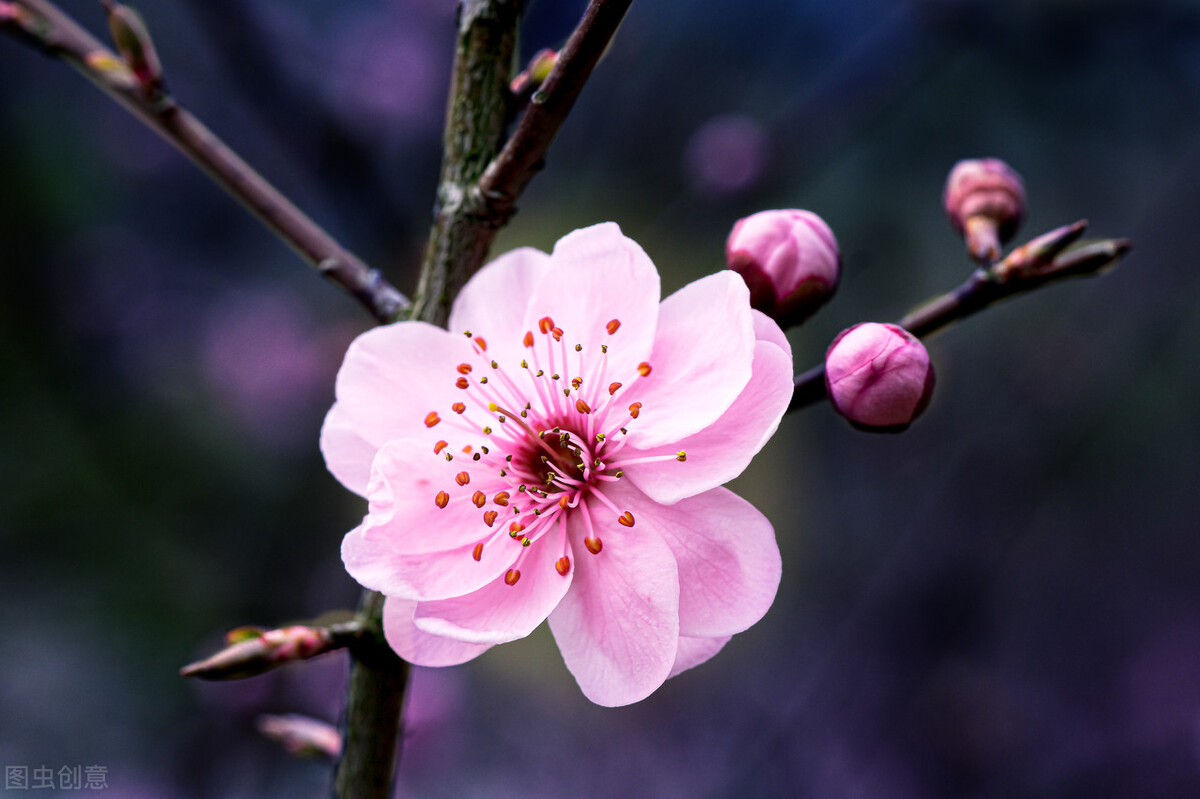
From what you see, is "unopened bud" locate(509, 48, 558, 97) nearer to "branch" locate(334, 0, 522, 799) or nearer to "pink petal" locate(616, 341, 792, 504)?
"branch" locate(334, 0, 522, 799)

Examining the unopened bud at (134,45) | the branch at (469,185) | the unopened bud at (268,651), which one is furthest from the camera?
the unopened bud at (134,45)

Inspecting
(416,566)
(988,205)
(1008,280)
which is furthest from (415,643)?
(988,205)

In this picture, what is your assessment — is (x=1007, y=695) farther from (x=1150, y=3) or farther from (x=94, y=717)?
(x=94, y=717)

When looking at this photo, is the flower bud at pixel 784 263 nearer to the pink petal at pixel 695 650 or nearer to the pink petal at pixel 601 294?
the pink petal at pixel 601 294

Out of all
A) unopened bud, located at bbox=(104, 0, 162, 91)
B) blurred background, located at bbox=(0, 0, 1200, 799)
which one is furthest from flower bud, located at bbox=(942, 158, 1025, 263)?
blurred background, located at bbox=(0, 0, 1200, 799)

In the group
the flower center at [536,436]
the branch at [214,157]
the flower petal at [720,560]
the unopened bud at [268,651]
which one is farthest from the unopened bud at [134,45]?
the flower petal at [720,560]

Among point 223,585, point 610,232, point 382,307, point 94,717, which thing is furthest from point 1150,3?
point 94,717

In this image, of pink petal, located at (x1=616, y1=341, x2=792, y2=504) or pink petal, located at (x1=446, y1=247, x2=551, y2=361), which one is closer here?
pink petal, located at (x1=616, y1=341, x2=792, y2=504)
